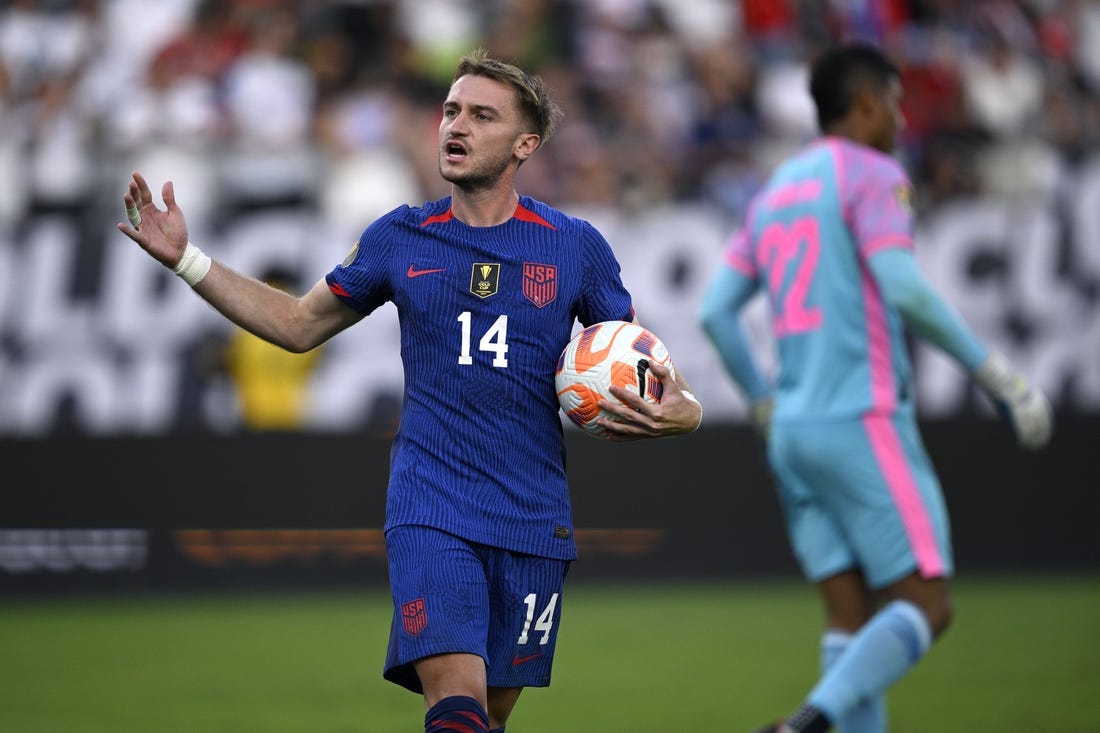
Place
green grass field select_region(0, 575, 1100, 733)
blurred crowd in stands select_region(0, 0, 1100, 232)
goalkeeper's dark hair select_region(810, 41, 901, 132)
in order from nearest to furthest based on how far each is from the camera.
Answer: goalkeeper's dark hair select_region(810, 41, 901, 132) → green grass field select_region(0, 575, 1100, 733) → blurred crowd in stands select_region(0, 0, 1100, 232)

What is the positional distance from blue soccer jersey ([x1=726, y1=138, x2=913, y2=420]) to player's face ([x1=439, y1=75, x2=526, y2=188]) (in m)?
1.63

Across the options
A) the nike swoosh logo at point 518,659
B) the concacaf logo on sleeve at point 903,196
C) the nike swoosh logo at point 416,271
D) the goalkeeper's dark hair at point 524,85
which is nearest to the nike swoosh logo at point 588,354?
the nike swoosh logo at point 416,271

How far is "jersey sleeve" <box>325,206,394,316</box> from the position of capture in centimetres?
448

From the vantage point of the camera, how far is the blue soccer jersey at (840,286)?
568 centimetres

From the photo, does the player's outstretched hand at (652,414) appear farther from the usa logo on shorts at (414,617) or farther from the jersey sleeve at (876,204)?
the jersey sleeve at (876,204)

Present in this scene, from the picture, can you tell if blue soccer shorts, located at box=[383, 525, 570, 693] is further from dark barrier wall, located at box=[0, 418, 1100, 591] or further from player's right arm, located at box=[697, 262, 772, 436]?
dark barrier wall, located at box=[0, 418, 1100, 591]

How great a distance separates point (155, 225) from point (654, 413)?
5.05 feet

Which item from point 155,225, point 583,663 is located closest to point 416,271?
point 155,225

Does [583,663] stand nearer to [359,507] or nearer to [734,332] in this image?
[359,507]

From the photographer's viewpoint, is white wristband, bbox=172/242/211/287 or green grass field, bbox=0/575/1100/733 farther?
green grass field, bbox=0/575/1100/733

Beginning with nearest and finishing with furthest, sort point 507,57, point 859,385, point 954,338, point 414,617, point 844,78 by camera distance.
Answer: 1. point 414,617
2. point 954,338
3. point 859,385
4. point 844,78
5. point 507,57

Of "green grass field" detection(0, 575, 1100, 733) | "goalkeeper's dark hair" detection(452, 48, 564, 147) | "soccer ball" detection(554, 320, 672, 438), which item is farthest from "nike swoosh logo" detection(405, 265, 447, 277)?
"green grass field" detection(0, 575, 1100, 733)

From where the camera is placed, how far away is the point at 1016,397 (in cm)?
563

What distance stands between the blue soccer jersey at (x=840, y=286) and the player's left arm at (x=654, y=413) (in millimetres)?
1519
